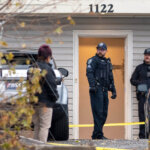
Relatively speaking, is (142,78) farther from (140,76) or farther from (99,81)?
(99,81)

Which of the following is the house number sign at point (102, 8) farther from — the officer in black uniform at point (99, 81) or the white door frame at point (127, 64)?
the officer in black uniform at point (99, 81)

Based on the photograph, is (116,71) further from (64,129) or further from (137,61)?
(64,129)

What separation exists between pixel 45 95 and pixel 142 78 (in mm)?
4690

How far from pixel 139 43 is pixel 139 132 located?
7.35ft

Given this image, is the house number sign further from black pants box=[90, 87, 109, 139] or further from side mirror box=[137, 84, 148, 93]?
black pants box=[90, 87, 109, 139]

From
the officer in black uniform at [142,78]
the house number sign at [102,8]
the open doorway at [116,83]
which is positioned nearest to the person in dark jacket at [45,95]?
the house number sign at [102,8]

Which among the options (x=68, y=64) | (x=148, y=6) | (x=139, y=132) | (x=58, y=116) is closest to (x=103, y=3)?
(x=148, y=6)

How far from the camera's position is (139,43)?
46.4 feet

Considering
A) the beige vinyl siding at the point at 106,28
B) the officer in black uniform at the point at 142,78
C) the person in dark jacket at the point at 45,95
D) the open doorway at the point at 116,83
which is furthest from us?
the open doorway at the point at 116,83

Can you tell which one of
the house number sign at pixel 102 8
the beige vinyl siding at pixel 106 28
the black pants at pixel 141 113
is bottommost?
the black pants at pixel 141 113

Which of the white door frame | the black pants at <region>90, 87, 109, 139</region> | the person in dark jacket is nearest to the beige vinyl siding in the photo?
the white door frame

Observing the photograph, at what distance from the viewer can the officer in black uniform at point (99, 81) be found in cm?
1158

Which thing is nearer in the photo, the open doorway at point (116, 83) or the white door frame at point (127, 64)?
the white door frame at point (127, 64)

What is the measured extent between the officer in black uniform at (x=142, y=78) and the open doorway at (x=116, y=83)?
4.69ft
